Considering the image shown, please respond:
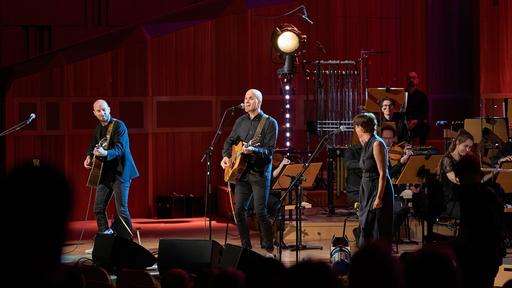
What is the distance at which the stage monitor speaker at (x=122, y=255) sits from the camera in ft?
27.3

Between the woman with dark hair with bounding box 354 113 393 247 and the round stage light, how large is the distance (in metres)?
4.74

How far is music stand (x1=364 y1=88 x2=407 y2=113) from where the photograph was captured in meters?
12.8

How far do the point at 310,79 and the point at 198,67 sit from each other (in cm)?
184

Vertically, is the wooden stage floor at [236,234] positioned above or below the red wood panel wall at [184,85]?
below

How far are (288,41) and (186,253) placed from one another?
5.74 m

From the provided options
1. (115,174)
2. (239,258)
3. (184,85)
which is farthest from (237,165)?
(184,85)

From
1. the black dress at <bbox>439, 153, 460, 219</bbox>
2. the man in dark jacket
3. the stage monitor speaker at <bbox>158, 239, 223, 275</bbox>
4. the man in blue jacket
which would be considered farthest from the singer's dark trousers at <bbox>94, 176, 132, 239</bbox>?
the black dress at <bbox>439, 153, 460, 219</bbox>

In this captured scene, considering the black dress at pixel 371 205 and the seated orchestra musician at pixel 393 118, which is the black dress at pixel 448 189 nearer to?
the seated orchestra musician at pixel 393 118

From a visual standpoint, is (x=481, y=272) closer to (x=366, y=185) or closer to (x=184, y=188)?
(x=366, y=185)

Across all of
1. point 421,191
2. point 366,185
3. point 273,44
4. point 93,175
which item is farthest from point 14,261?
point 273,44

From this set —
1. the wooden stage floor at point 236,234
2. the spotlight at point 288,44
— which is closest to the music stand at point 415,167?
the wooden stage floor at point 236,234

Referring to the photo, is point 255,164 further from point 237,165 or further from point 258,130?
point 258,130

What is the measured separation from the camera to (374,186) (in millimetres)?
8539

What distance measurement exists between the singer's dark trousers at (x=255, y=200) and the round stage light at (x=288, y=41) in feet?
12.3
